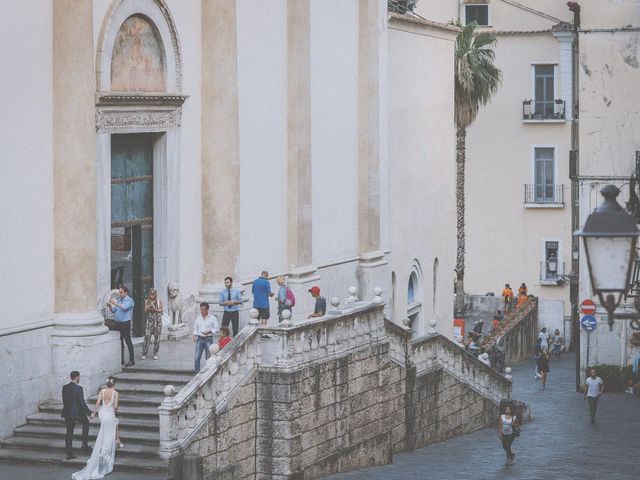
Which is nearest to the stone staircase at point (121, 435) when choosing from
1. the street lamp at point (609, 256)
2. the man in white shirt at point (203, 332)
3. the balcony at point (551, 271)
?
the man in white shirt at point (203, 332)

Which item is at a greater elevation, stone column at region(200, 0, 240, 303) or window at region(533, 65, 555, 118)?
window at region(533, 65, 555, 118)

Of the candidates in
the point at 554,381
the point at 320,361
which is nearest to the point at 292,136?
the point at 320,361

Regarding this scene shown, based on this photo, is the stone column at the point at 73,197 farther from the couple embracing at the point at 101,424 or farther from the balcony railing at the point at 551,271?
the balcony railing at the point at 551,271

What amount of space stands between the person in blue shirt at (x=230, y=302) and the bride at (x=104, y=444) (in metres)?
5.99

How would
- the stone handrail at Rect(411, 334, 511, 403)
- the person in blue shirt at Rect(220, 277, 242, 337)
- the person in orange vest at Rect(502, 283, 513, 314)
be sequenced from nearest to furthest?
the person in blue shirt at Rect(220, 277, 242, 337) < the stone handrail at Rect(411, 334, 511, 403) < the person in orange vest at Rect(502, 283, 513, 314)

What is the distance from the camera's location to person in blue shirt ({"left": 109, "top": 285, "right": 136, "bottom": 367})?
26281 mm

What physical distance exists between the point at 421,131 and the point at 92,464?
23.3 m

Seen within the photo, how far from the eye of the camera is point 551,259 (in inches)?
2421

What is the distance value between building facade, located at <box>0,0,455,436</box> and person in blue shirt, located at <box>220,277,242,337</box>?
4.78ft

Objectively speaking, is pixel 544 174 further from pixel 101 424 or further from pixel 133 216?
pixel 101 424

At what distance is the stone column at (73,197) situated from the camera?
25156 mm

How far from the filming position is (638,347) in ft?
152

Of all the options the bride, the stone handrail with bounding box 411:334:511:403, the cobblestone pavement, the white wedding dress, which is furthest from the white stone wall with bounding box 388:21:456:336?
the white wedding dress

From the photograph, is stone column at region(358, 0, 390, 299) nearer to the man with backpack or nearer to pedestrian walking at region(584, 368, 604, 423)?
pedestrian walking at region(584, 368, 604, 423)
